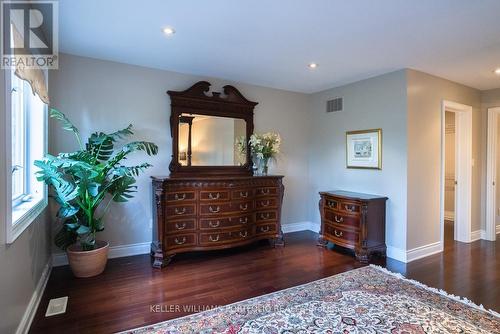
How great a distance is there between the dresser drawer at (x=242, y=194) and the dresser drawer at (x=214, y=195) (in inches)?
4.1

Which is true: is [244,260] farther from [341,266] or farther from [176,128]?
[176,128]

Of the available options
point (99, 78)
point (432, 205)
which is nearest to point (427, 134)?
point (432, 205)

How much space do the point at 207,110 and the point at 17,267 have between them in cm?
279

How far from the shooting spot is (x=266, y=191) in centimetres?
405

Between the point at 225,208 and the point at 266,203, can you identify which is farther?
the point at 266,203

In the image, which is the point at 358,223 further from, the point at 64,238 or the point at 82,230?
the point at 64,238

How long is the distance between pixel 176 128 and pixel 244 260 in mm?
1967

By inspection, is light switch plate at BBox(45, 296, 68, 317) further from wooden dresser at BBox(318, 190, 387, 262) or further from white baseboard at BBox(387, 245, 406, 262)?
white baseboard at BBox(387, 245, 406, 262)

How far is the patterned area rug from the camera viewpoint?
208 centimetres

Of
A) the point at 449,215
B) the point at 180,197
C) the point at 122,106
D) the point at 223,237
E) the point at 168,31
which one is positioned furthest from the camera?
the point at 449,215

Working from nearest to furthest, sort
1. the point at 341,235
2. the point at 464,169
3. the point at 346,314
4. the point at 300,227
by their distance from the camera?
the point at 346,314 < the point at 341,235 < the point at 464,169 < the point at 300,227

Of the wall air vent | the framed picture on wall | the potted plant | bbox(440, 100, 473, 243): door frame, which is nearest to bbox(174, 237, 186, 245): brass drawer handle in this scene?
the potted plant

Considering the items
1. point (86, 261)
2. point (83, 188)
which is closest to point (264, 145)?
point (83, 188)

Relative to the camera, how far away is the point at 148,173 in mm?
3699
